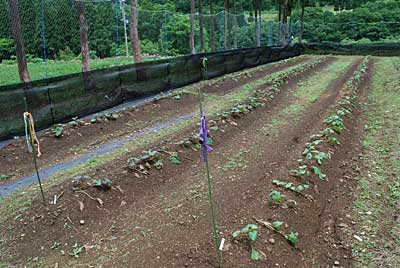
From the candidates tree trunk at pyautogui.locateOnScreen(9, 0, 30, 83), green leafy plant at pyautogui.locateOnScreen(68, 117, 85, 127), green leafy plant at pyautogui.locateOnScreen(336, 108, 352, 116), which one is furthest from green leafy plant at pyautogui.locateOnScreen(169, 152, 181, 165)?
tree trunk at pyautogui.locateOnScreen(9, 0, 30, 83)

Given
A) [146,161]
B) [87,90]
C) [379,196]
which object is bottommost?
[379,196]

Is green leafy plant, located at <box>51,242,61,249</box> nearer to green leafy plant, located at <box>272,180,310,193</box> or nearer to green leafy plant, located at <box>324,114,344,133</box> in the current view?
green leafy plant, located at <box>272,180,310,193</box>

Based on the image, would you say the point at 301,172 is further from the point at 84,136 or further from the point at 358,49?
the point at 358,49

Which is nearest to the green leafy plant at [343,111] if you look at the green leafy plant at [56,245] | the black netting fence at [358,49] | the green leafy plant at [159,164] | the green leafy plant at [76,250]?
the green leafy plant at [159,164]

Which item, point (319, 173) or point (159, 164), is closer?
point (319, 173)

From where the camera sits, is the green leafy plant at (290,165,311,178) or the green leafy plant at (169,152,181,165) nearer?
the green leafy plant at (290,165,311,178)

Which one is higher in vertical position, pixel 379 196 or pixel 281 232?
pixel 281 232

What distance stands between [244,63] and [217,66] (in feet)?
10.7

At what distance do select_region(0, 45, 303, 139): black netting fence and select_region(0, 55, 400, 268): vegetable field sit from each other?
0.42m

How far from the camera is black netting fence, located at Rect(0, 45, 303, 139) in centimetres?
647

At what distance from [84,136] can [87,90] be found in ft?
5.31

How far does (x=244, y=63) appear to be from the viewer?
17.0 meters

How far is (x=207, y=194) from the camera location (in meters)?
4.27

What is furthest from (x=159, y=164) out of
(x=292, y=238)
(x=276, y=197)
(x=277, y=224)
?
(x=292, y=238)
